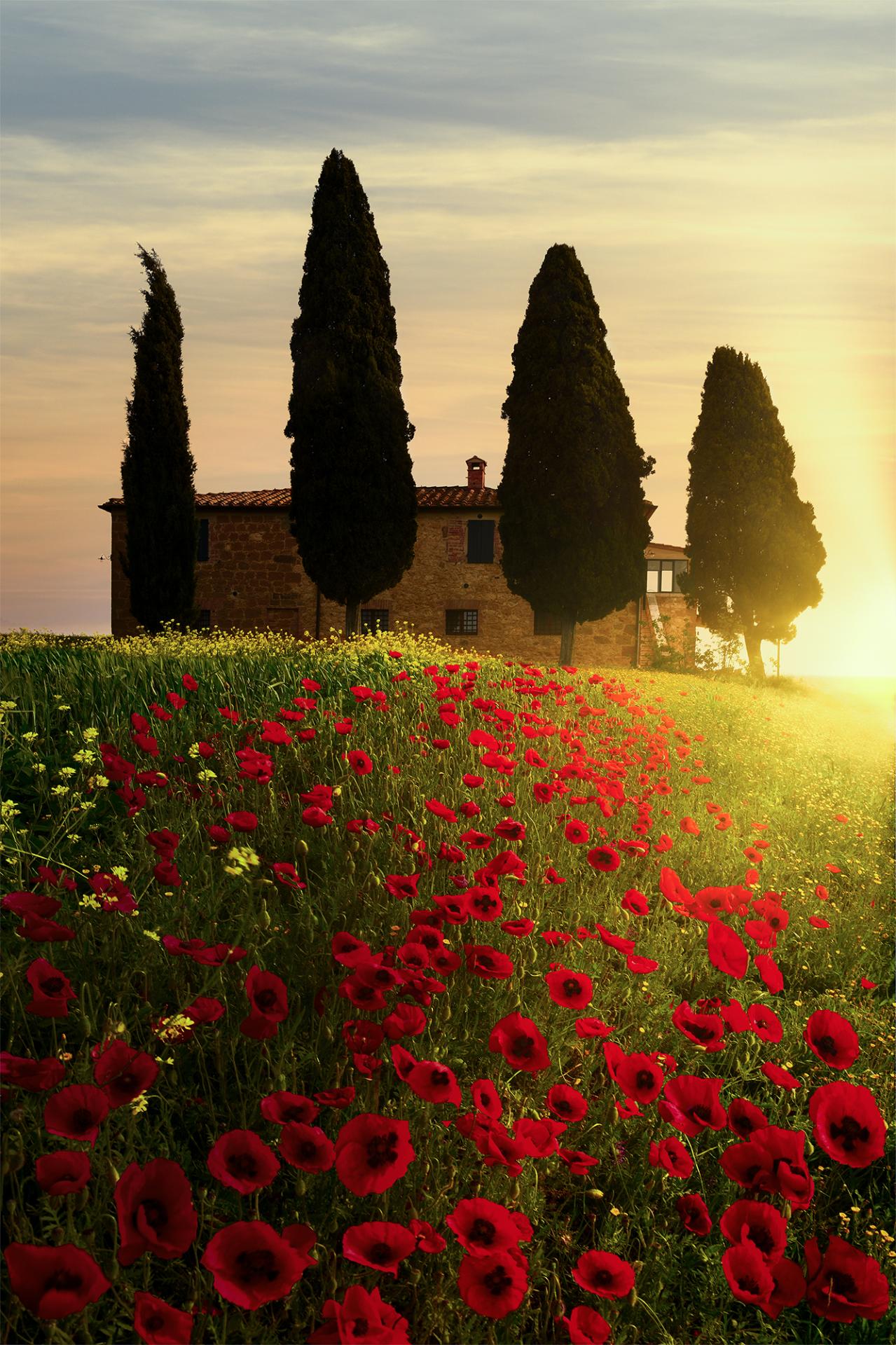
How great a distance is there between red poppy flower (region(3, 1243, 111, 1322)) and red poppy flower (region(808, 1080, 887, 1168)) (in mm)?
1623

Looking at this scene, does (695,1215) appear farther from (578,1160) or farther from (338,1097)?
(338,1097)

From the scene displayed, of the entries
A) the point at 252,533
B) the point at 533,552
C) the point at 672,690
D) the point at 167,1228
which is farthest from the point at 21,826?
the point at 252,533

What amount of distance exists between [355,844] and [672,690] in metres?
12.0

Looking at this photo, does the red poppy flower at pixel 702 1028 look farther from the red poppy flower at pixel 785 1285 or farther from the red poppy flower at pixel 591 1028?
the red poppy flower at pixel 785 1285

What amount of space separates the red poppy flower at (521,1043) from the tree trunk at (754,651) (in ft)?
90.9

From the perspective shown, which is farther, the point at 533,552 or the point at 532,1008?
the point at 533,552

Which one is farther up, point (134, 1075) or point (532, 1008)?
point (134, 1075)

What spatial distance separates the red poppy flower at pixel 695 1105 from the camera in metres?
2.30

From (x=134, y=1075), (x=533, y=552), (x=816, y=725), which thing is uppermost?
(x=533, y=552)

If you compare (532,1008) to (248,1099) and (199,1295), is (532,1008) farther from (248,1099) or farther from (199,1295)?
(199,1295)

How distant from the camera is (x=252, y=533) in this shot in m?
28.8

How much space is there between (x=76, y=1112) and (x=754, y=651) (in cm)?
2888

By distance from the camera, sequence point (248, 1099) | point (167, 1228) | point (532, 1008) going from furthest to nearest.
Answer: point (532, 1008) → point (248, 1099) → point (167, 1228)

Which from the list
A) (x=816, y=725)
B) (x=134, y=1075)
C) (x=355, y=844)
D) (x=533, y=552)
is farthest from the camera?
(x=533, y=552)
